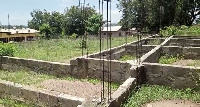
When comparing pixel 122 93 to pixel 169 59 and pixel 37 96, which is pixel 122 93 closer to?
pixel 37 96

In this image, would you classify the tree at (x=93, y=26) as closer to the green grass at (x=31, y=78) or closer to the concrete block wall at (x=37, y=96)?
the green grass at (x=31, y=78)

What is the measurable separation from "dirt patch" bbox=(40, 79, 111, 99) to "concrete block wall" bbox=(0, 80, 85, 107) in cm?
90

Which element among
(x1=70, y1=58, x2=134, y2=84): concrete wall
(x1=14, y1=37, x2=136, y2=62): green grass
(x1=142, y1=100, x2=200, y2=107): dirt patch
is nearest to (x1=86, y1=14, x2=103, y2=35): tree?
(x1=14, y1=37, x2=136, y2=62): green grass

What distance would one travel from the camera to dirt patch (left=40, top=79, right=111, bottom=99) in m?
6.04

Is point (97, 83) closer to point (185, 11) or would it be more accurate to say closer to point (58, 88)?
point (58, 88)

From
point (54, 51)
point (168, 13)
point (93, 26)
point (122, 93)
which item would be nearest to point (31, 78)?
point (122, 93)

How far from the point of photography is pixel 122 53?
1131 centimetres

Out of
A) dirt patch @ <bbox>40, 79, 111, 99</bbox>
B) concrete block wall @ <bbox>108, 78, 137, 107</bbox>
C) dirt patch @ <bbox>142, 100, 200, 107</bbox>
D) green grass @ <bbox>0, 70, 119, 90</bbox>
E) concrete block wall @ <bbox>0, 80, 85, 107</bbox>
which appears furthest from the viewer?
green grass @ <bbox>0, 70, 119, 90</bbox>

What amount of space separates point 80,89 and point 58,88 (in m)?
0.67

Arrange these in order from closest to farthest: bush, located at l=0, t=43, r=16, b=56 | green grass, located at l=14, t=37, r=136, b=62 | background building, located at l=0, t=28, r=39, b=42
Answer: bush, located at l=0, t=43, r=16, b=56 → green grass, located at l=14, t=37, r=136, b=62 → background building, located at l=0, t=28, r=39, b=42

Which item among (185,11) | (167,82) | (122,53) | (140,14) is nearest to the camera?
(167,82)

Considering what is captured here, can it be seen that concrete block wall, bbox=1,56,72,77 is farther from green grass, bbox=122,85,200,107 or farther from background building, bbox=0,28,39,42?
background building, bbox=0,28,39,42

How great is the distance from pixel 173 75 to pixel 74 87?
109 inches

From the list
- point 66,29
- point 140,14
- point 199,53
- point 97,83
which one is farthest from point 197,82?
point 66,29
